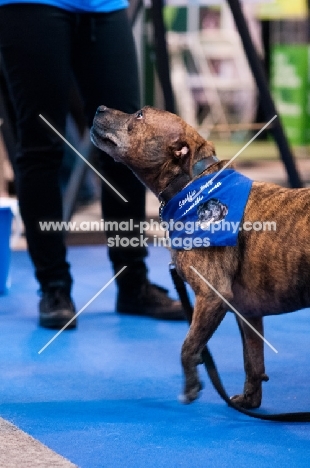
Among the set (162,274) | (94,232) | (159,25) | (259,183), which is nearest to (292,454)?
(259,183)

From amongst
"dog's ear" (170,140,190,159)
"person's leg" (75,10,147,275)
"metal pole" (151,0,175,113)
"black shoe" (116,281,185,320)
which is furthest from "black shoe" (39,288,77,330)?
"metal pole" (151,0,175,113)

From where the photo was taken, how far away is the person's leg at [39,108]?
330 centimetres

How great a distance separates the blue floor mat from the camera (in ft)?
7.31

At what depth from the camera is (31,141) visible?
344 cm

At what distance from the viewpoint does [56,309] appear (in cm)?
350

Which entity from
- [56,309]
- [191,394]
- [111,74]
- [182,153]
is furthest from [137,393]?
[111,74]

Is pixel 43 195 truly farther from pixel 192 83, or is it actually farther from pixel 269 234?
pixel 192 83

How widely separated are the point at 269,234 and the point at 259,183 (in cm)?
20

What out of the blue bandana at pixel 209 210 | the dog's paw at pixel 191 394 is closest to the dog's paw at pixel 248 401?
the dog's paw at pixel 191 394

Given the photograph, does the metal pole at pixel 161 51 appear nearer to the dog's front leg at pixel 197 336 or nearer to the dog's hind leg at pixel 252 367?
the dog's hind leg at pixel 252 367

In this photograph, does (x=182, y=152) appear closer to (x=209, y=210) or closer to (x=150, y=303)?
(x=209, y=210)

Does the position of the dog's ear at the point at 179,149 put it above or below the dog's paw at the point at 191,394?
above

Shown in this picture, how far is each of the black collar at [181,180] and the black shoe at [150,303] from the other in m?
1.10

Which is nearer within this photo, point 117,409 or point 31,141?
point 117,409
